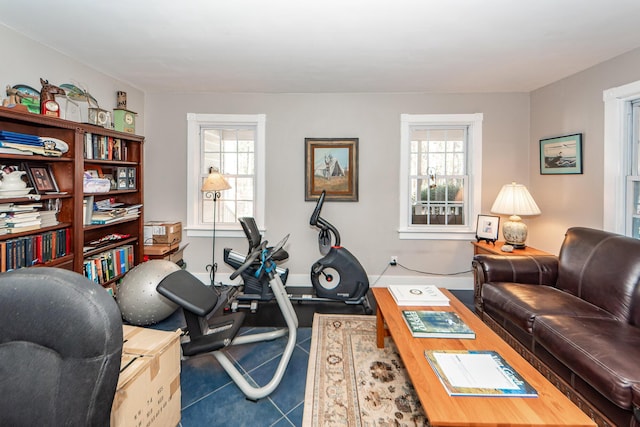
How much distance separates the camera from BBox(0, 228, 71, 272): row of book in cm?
221

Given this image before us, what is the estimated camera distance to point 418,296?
2342 millimetres

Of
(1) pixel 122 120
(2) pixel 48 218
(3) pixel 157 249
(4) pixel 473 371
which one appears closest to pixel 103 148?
(1) pixel 122 120

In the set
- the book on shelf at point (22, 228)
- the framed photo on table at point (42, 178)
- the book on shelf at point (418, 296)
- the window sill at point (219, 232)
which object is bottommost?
the book on shelf at point (418, 296)

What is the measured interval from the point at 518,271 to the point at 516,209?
814mm

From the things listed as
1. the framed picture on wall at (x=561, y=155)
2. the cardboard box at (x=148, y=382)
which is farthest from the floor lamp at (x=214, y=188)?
the framed picture on wall at (x=561, y=155)

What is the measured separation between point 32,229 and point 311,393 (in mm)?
2308

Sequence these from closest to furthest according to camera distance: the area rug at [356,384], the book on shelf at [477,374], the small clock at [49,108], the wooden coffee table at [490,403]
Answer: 1. the wooden coffee table at [490,403]
2. the book on shelf at [477,374]
3. the area rug at [356,384]
4. the small clock at [49,108]

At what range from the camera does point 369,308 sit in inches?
129

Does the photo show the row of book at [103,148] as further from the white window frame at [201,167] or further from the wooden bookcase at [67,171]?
the white window frame at [201,167]

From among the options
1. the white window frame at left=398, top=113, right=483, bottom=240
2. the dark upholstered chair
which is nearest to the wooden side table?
the white window frame at left=398, top=113, right=483, bottom=240

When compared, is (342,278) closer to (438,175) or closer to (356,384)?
(356,384)

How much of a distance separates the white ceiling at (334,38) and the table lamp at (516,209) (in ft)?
3.90

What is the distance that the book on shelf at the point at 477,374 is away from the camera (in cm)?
133

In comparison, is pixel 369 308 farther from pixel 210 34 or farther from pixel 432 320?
pixel 210 34
